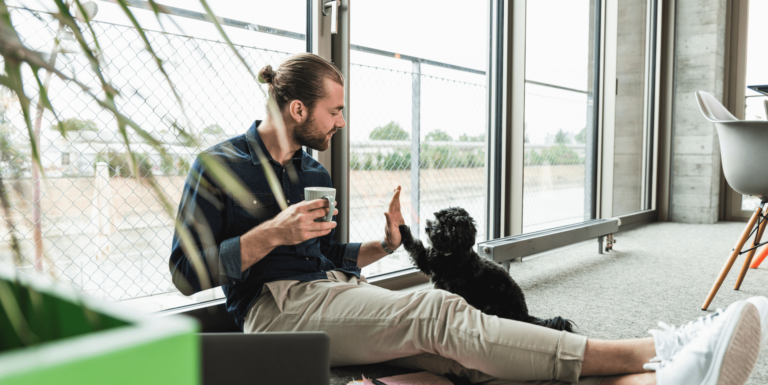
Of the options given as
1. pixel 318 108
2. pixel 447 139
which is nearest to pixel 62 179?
pixel 318 108

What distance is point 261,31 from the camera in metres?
1.87

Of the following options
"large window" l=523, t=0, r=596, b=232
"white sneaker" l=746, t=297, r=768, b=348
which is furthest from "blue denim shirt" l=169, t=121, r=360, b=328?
"large window" l=523, t=0, r=596, b=232

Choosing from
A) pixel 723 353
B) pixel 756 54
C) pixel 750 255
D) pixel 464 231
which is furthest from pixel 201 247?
pixel 756 54

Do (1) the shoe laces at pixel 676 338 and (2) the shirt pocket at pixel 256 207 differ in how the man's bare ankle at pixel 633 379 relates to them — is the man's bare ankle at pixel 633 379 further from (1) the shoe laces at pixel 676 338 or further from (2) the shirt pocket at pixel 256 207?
(2) the shirt pocket at pixel 256 207

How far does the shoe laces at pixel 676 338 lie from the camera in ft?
3.62

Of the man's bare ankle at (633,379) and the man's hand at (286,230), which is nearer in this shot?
the man's bare ankle at (633,379)

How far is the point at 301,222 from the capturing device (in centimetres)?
121

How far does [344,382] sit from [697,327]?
909mm

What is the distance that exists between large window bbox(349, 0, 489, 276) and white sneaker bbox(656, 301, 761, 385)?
1450mm

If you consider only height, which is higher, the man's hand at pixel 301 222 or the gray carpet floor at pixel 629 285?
the man's hand at pixel 301 222

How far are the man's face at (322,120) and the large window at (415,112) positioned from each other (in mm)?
605

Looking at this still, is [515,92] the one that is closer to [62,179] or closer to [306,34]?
[306,34]

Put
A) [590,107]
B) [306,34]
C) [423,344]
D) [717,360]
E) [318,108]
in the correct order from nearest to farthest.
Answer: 1. [717,360]
2. [423,344]
3. [318,108]
4. [306,34]
5. [590,107]

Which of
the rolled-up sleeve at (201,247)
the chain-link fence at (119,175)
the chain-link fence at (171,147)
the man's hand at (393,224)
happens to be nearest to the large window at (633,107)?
the chain-link fence at (171,147)
